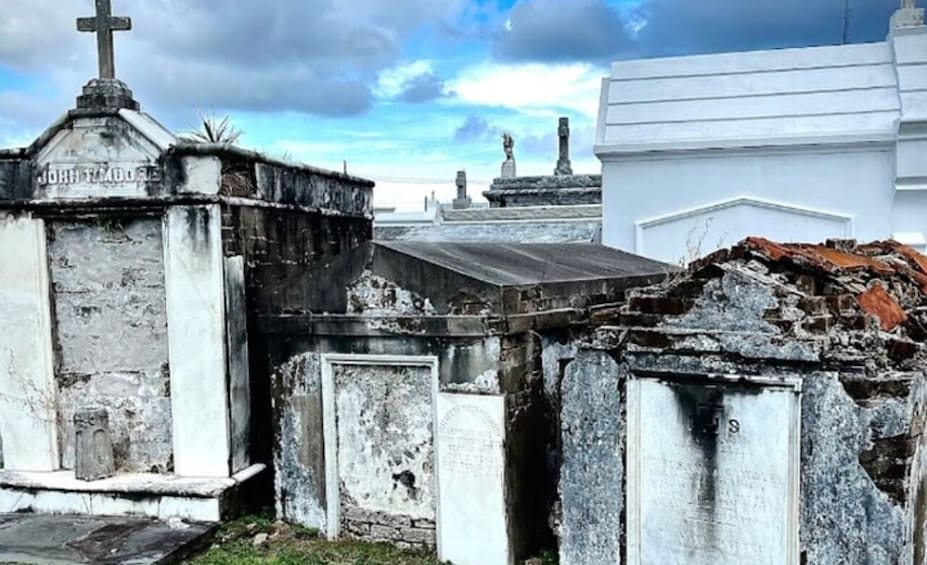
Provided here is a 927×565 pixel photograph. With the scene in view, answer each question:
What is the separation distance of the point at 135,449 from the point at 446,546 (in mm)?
3231

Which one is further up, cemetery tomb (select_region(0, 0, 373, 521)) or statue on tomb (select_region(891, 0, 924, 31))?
statue on tomb (select_region(891, 0, 924, 31))

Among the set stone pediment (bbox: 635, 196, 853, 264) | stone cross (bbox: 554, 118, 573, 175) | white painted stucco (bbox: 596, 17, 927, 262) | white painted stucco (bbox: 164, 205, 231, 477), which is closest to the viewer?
white painted stucco (bbox: 164, 205, 231, 477)

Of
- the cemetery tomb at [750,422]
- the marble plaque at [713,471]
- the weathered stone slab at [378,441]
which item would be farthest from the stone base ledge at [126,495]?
the marble plaque at [713,471]

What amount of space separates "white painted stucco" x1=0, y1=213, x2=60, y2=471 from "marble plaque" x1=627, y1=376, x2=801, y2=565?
5.52 metres

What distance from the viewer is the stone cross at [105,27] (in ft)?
26.2

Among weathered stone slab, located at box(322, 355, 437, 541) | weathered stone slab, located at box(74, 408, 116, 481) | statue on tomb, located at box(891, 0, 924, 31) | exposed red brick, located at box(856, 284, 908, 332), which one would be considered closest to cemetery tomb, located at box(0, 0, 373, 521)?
weathered stone slab, located at box(74, 408, 116, 481)

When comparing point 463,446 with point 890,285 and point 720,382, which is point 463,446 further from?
point 890,285

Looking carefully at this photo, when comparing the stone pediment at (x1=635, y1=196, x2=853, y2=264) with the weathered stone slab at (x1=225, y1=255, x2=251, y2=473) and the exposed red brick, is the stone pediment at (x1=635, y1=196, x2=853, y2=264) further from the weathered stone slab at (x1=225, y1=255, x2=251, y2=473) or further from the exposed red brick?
the weathered stone slab at (x1=225, y1=255, x2=251, y2=473)

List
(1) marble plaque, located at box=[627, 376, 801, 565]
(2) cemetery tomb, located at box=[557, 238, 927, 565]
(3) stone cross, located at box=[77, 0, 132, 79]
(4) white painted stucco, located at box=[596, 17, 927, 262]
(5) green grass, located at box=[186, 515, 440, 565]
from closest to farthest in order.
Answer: (2) cemetery tomb, located at box=[557, 238, 927, 565], (1) marble plaque, located at box=[627, 376, 801, 565], (5) green grass, located at box=[186, 515, 440, 565], (3) stone cross, located at box=[77, 0, 132, 79], (4) white painted stucco, located at box=[596, 17, 927, 262]

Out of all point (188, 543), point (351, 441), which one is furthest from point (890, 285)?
point (188, 543)

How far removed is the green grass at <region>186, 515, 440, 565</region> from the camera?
21.4 ft

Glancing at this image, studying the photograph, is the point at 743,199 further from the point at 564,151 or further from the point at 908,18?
the point at 564,151

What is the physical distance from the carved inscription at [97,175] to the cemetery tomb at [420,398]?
66.8 inches

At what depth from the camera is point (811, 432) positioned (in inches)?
192
